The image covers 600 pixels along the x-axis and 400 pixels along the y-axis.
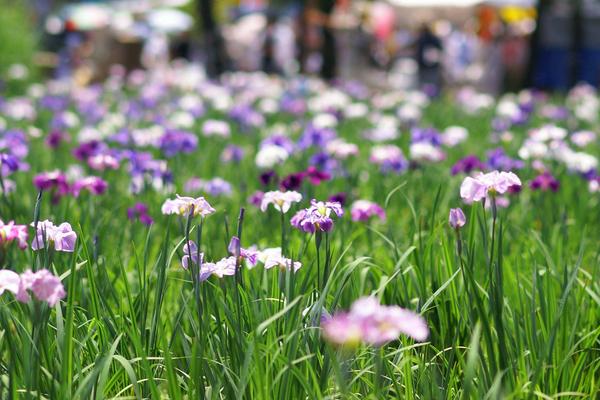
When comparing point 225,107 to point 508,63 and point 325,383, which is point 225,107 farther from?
point 508,63

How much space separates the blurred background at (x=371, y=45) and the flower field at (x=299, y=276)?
27.4 feet

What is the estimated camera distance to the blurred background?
14.7 meters

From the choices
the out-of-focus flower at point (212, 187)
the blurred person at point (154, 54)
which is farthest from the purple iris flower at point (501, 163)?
the blurred person at point (154, 54)

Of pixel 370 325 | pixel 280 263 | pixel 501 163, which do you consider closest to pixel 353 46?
pixel 501 163

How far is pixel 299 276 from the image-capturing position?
2.39 meters

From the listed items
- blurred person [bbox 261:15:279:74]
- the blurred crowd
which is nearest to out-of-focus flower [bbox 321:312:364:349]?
the blurred crowd

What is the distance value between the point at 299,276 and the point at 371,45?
57.2 feet

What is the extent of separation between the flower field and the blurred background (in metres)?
8.35

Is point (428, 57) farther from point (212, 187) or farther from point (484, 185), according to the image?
point (484, 185)

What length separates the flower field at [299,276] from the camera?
1816mm

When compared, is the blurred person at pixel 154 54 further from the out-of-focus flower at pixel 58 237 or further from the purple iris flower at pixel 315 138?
the out-of-focus flower at pixel 58 237

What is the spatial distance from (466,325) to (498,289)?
227 millimetres

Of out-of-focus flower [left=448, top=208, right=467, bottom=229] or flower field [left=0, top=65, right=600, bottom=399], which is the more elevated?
out-of-focus flower [left=448, top=208, right=467, bottom=229]

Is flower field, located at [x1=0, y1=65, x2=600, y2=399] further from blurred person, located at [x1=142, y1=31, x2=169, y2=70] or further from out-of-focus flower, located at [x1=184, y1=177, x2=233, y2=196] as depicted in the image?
blurred person, located at [x1=142, y1=31, x2=169, y2=70]
